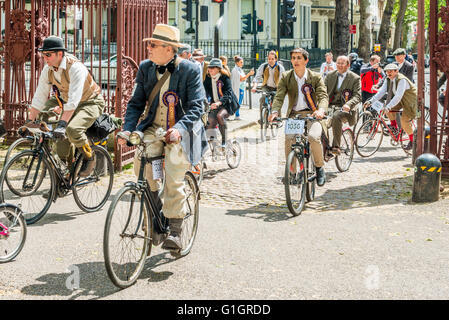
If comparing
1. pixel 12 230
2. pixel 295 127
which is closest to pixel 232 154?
pixel 295 127

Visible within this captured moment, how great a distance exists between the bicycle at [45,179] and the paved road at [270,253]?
214mm

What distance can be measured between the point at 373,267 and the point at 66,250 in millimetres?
2692

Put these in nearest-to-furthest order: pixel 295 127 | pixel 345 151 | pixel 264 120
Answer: pixel 295 127, pixel 345 151, pixel 264 120

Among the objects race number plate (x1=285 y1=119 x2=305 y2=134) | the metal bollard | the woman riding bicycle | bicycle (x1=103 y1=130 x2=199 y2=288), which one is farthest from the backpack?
the metal bollard

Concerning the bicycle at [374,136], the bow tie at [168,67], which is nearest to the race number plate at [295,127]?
the bow tie at [168,67]

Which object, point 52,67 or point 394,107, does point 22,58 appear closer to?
point 52,67

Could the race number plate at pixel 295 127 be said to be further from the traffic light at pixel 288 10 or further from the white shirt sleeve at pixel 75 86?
the traffic light at pixel 288 10

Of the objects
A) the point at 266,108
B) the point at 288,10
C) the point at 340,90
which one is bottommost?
the point at 266,108

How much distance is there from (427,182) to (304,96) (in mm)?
1822

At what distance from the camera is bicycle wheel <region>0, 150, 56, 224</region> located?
8029 millimetres

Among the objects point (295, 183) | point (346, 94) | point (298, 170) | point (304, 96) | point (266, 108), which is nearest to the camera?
point (295, 183)

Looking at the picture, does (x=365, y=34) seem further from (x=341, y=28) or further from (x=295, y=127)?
(x=295, y=127)

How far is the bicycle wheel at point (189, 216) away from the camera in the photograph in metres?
6.79

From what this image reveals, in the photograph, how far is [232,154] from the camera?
12.5 metres
